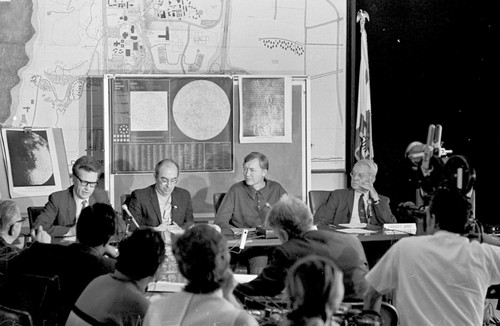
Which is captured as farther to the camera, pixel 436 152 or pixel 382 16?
pixel 382 16

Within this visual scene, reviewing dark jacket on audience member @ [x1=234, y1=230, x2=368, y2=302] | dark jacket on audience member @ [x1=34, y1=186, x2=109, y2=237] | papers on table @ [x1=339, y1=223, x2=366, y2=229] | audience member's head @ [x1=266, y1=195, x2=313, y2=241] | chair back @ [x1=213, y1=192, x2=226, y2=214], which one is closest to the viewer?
dark jacket on audience member @ [x1=234, y1=230, x2=368, y2=302]

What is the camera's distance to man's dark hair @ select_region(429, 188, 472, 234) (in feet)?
9.73

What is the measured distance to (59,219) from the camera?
5.39 metres

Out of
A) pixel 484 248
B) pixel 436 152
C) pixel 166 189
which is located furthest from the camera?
pixel 166 189

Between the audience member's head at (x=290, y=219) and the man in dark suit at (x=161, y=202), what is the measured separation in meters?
2.14

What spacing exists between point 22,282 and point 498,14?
5.38 meters

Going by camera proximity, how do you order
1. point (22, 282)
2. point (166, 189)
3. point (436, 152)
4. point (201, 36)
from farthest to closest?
point (201, 36)
point (166, 189)
point (436, 152)
point (22, 282)

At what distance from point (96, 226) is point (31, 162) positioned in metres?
3.19

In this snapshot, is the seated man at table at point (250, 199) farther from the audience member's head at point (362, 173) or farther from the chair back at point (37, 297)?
the chair back at point (37, 297)

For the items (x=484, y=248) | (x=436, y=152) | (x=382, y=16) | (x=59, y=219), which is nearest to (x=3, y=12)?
(x=59, y=219)

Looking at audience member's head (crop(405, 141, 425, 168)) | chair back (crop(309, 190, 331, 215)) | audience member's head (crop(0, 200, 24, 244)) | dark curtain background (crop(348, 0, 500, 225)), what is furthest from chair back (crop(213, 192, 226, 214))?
audience member's head (crop(405, 141, 425, 168))

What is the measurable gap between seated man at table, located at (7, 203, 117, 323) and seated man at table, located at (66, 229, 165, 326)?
418 millimetres

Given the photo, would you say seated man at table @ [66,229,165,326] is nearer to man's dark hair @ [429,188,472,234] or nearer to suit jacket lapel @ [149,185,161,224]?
man's dark hair @ [429,188,472,234]

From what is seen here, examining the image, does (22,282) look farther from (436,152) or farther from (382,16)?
(382,16)
